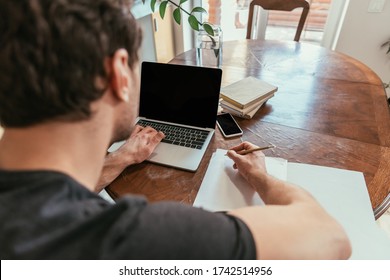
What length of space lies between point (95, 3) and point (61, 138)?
0.24 m

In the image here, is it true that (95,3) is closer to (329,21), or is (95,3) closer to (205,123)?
(205,123)

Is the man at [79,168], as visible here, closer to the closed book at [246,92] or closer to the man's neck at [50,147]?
the man's neck at [50,147]

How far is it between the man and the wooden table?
0.84 feet

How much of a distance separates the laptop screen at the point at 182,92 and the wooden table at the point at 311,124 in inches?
4.5

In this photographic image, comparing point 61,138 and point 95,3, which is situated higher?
point 95,3

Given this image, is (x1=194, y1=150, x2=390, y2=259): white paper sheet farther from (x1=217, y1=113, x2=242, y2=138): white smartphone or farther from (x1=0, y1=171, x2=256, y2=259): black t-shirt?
(x1=0, y1=171, x2=256, y2=259): black t-shirt

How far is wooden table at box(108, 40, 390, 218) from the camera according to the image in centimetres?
74

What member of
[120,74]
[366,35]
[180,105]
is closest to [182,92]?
[180,105]

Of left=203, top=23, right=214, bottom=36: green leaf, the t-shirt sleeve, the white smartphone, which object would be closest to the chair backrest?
left=203, top=23, right=214, bottom=36: green leaf

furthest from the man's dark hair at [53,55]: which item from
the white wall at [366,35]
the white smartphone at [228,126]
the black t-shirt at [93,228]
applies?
the white wall at [366,35]

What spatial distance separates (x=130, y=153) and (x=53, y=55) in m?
0.43

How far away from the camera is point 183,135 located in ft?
2.90
